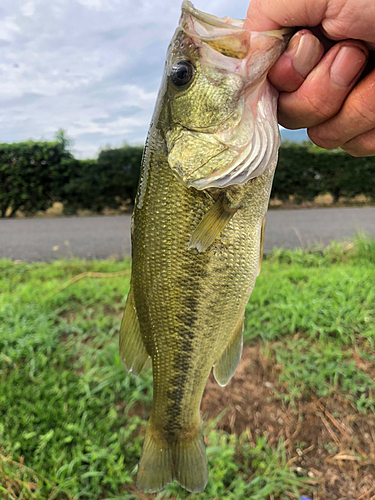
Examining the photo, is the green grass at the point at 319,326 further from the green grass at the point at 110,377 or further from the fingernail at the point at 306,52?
the fingernail at the point at 306,52

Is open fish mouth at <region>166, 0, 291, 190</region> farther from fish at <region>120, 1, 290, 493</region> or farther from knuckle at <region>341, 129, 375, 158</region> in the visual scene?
knuckle at <region>341, 129, 375, 158</region>

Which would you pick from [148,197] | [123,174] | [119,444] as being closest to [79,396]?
[119,444]

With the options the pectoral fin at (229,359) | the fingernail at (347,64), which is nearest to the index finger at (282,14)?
the fingernail at (347,64)

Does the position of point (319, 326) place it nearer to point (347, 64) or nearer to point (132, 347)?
point (132, 347)

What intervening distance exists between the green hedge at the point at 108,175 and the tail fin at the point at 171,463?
10.2 metres

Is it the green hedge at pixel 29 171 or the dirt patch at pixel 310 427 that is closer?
the dirt patch at pixel 310 427

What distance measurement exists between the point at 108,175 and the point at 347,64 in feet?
35.5

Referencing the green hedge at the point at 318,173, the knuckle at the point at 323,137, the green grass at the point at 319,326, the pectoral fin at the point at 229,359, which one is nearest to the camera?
the knuckle at the point at 323,137

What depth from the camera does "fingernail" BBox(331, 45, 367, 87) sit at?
1.10 metres

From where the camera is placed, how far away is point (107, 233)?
8125mm

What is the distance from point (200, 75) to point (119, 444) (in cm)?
231

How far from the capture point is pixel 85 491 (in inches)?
82.3

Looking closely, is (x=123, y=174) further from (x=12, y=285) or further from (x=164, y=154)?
(x=164, y=154)

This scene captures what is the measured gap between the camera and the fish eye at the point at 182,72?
118 cm
